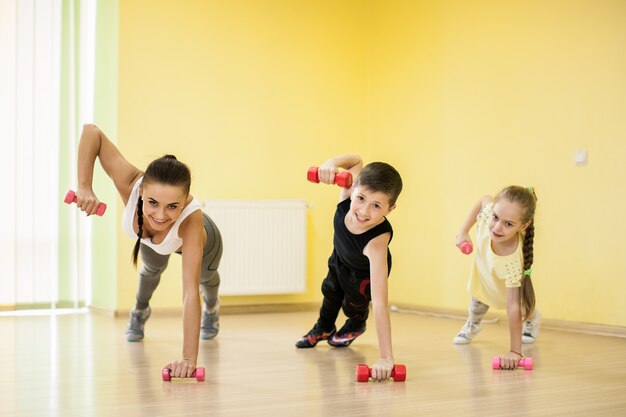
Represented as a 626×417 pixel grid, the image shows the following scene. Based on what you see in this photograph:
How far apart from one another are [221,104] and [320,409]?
3320mm

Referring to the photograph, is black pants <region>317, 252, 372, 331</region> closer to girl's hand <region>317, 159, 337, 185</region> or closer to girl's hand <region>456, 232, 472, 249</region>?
girl's hand <region>456, 232, 472, 249</region>

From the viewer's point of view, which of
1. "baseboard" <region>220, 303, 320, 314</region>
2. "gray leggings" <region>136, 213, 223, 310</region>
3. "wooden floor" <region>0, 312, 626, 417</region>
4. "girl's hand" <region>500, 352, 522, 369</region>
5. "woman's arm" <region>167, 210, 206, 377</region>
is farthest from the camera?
"baseboard" <region>220, 303, 320, 314</region>

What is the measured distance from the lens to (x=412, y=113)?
538 cm

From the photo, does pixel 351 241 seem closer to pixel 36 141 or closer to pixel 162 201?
pixel 162 201

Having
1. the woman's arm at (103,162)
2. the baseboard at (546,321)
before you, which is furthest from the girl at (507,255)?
the woman's arm at (103,162)

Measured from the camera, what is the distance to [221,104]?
17.0 ft

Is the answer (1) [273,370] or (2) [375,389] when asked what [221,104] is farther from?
(2) [375,389]

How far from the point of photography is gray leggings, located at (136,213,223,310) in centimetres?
332

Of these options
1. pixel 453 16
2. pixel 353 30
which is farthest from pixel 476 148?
pixel 353 30

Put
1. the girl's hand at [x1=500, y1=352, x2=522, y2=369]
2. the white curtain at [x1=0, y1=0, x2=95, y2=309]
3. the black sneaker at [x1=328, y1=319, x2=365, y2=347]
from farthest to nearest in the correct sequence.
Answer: the white curtain at [x1=0, y1=0, x2=95, y2=309] < the black sneaker at [x1=328, y1=319, x2=365, y2=347] < the girl's hand at [x1=500, y1=352, x2=522, y2=369]

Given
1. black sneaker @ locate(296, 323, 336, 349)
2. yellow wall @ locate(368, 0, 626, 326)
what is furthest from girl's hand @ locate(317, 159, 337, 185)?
yellow wall @ locate(368, 0, 626, 326)

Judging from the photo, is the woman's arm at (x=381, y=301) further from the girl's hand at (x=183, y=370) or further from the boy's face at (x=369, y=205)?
the girl's hand at (x=183, y=370)

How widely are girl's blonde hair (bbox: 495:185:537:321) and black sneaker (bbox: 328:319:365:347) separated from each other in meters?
0.71

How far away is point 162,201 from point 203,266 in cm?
92
